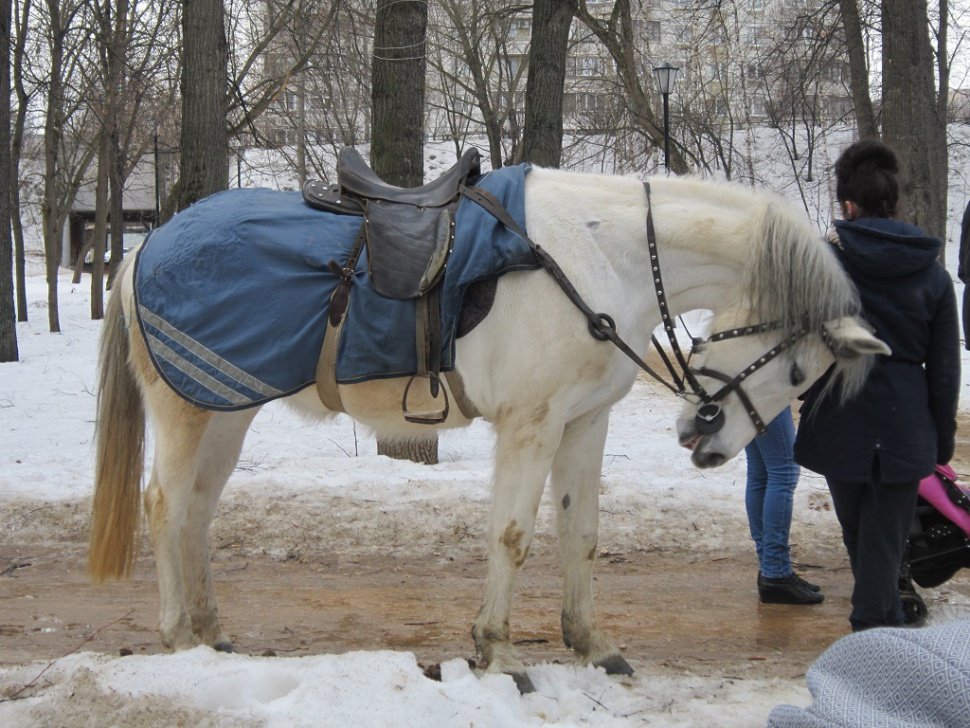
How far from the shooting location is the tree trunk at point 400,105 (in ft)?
25.9

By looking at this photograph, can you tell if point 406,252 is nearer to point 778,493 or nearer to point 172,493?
point 172,493

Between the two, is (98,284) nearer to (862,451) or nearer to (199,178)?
(199,178)

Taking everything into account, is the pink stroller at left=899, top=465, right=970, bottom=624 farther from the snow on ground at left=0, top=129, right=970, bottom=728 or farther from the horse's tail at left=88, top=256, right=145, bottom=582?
the horse's tail at left=88, top=256, right=145, bottom=582

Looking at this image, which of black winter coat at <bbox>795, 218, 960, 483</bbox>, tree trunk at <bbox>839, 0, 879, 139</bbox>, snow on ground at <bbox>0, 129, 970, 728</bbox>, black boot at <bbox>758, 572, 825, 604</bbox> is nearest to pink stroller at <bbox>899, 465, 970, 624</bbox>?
black boot at <bbox>758, 572, 825, 604</bbox>

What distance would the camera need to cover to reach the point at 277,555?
575 centimetres

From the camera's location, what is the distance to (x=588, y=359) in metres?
3.68

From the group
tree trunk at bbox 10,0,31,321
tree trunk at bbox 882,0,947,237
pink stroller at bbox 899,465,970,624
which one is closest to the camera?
pink stroller at bbox 899,465,970,624

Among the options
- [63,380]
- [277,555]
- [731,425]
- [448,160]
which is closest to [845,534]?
[731,425]

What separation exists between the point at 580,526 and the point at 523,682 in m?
0.74

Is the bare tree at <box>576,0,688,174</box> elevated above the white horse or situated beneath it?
elevated above

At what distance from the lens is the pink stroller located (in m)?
4.63

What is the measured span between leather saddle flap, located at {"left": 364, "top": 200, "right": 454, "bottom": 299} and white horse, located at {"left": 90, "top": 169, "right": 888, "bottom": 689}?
0.92 ft

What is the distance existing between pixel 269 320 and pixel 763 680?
252 centimetres

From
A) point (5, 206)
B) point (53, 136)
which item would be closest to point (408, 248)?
point (5, 206)
